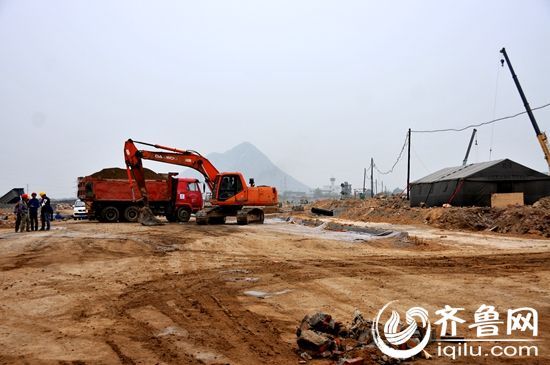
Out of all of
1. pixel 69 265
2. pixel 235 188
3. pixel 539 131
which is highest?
pixel 539 131

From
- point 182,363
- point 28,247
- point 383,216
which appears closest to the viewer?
point 182,363

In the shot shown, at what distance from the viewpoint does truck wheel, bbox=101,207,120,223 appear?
27.3 m

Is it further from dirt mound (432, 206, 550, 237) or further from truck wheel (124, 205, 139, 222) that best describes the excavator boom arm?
dirt mound (432, 206, 550, 237)

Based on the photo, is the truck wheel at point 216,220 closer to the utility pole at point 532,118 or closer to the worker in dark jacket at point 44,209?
the worker in dark jacket at point 44,209

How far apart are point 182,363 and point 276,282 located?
14.0ft

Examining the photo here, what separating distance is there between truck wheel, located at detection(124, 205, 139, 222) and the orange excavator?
12.8 feet

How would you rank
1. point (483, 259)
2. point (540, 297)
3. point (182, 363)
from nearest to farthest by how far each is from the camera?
point (182, 363)
point (540, 297)
point (483, 259)

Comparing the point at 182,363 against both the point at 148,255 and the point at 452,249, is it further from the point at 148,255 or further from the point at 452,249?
the point at 452,249

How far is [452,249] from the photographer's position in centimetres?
1436

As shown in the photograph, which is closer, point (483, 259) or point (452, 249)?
point (483, 259)

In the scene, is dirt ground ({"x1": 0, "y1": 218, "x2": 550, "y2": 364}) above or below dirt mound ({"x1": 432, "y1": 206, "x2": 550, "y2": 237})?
below

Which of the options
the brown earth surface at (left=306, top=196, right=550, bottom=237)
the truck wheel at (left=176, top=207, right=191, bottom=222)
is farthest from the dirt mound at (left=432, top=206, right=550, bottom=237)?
the truck wheel at (left=176, top=207, right=191, bottom=222)

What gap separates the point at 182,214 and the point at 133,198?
3.16 meters

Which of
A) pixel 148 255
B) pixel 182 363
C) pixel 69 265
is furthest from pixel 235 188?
pixel 182 363
